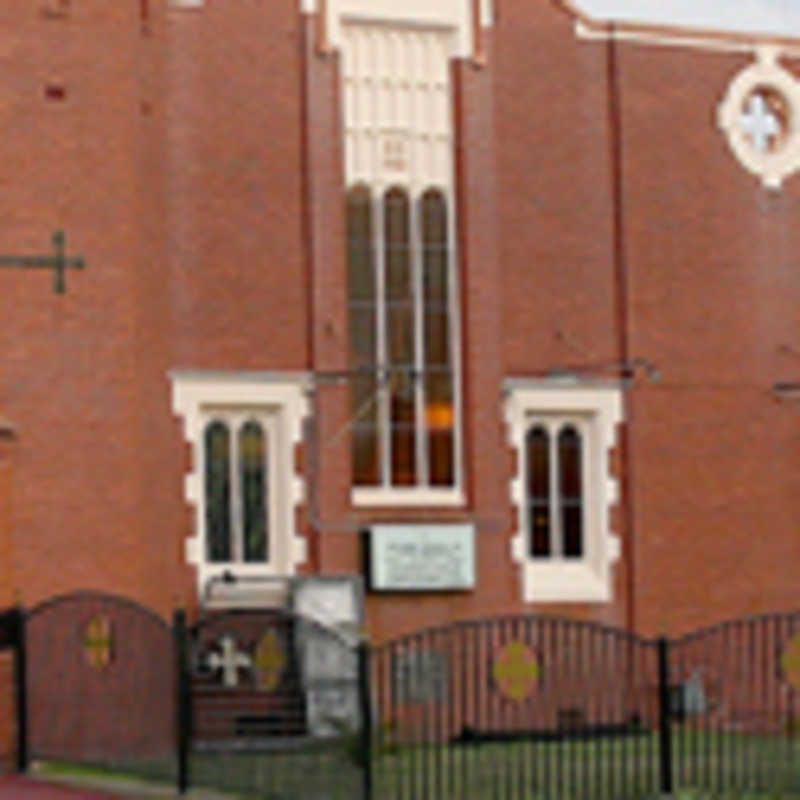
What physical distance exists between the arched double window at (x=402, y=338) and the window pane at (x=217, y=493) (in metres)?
1.64

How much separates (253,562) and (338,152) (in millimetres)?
5224

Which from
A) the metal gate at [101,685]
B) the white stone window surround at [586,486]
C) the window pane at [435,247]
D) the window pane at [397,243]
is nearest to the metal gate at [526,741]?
the metal gate at [101,685]

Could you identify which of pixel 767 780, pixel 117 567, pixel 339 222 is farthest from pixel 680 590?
pixel 767 780

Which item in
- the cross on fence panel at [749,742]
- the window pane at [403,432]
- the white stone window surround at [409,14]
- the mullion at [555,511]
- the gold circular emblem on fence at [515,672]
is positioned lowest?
the cross on fence panel at [749,742]

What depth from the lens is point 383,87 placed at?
27219 mm

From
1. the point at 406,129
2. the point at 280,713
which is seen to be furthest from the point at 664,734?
the point at 406,129

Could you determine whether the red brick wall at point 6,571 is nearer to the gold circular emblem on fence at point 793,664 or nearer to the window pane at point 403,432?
the window pane at point 403,432

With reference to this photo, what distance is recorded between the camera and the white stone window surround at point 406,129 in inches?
1063

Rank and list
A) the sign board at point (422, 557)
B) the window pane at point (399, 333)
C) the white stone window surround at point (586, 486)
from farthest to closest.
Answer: the white stone window surround at point (586, 486) → the window pane at point (399, 333) → the sign board at point (422, 557)

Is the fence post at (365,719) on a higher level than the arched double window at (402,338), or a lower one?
lower

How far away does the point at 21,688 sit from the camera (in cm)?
1906

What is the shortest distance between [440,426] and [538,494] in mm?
1696

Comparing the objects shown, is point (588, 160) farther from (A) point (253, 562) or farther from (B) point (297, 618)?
(B) point (297, 618)

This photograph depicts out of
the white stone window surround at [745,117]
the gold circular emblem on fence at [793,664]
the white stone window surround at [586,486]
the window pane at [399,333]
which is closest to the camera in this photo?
the gold circular emblem on fence at [793,664]
